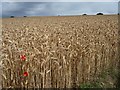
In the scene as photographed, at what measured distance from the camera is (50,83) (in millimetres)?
5008

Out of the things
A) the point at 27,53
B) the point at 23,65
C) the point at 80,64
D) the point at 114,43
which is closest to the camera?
the point at 23,65

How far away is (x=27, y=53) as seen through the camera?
5152mm

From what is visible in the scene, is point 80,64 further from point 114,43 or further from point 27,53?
point 114,43

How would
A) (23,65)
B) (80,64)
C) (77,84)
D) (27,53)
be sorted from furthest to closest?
(80,64)
(77,84)
(27,53)
(23,65)

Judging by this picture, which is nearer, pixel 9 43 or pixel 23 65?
pixel 23 65

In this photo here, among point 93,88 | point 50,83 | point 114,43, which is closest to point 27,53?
point 50,83

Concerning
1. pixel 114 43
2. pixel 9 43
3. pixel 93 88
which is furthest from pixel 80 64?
→ pixel 114 43

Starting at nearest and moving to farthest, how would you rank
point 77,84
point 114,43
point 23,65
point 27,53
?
point 23,65
point 27,53
point 77,84
point 114,43

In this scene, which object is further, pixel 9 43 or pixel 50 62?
pixel 9 43

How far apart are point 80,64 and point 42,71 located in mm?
1295

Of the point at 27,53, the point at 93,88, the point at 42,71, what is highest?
the point at 27,53

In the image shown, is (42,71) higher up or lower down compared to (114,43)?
lower down

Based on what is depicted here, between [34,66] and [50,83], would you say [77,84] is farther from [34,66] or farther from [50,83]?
[34,66]

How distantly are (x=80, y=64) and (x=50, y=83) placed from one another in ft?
3.88
